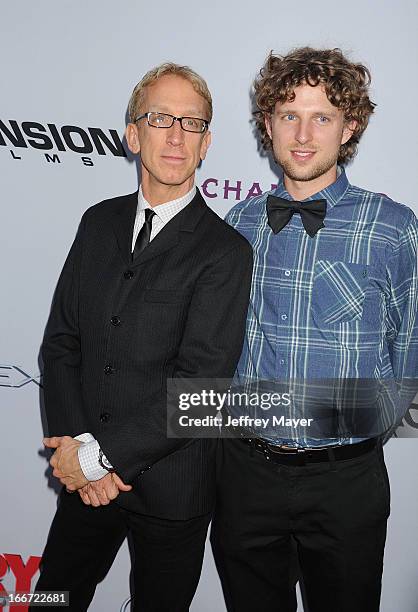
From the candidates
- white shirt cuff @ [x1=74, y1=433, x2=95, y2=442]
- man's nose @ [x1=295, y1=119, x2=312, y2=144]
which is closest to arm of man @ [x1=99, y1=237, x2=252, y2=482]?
white shirt cuff @ [x1=74, y1=433, x2=95, y2=442]

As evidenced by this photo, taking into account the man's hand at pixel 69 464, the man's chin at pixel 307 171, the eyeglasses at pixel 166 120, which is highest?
the eyeglasses at pixel 166 120

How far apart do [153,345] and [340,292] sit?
0.65 m

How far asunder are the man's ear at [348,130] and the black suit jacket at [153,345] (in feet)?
1.83

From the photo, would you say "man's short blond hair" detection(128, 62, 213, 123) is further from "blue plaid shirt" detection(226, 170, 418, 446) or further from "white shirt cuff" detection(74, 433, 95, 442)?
"white shirt cuff" detection(74, 433, 95, 442)

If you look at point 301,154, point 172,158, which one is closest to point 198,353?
point 172,158

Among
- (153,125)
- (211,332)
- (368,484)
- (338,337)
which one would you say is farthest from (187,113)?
(368,484)

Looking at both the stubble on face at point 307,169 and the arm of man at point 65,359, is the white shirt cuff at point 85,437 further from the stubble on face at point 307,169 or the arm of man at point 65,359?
the stubble on face at point 307,169

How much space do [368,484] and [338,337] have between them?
1.70 feet

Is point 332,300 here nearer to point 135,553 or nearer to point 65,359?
point 65,359

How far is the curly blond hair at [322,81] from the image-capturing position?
2.30 m

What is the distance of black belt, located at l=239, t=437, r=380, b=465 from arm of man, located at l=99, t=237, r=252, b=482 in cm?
32

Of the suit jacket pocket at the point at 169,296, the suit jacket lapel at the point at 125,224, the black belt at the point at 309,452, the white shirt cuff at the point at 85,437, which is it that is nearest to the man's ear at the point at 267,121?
the suit jacket lapel at the point at 125,224

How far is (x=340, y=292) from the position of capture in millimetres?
2201

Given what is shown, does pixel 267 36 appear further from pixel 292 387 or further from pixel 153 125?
pixel 292 387
